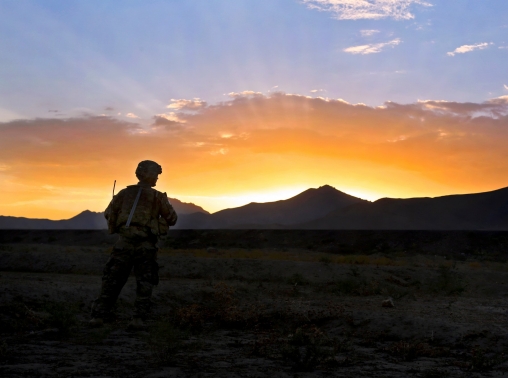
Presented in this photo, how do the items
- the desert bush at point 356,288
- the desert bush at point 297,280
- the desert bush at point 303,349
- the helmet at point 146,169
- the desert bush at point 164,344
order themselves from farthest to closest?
the desert bush at point 297,280, the desert bush at point 356,288, the helmet at point 146,169, the desert bush at point 164,344, the desert bush at point 303,349

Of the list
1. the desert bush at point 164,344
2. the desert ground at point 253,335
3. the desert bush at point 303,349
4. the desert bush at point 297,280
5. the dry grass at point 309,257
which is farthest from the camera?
the dry grass at point 309,257

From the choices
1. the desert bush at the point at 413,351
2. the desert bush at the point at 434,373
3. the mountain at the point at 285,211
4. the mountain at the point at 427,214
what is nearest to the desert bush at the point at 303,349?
the desert bush at the point at 413,351

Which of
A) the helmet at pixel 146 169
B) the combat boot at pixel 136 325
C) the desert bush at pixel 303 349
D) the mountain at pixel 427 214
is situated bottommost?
the desert bush at pixel 303 349

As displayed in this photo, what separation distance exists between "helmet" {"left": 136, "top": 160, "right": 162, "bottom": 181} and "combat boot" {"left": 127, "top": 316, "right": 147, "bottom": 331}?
7.42 ft

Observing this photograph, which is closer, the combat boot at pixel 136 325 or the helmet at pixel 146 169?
the combat boot at pixel 136 325

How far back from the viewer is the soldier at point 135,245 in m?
8.77

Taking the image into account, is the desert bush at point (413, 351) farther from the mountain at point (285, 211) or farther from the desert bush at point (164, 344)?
the mountain at point (285, 211)

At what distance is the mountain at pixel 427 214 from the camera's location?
111 metres

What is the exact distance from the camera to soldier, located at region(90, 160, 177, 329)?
28.8 ft

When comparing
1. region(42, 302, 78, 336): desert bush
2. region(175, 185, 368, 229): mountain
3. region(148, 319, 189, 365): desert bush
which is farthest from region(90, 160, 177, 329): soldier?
region(175, 185, 368, 229): mountain

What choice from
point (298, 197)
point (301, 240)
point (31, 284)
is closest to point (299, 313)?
point (31, 284)

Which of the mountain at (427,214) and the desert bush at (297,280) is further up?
the mountain at (427,214)

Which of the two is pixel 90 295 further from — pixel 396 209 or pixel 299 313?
pixel 396 209

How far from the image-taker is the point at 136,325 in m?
8.57
